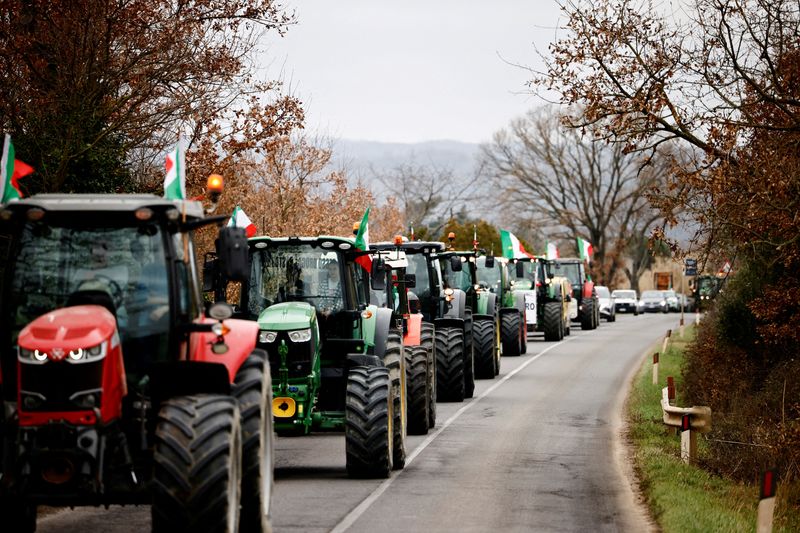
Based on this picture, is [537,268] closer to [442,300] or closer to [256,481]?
[442,300]

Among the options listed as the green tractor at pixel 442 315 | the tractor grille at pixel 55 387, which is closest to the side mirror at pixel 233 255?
the tractor grille at pixel 55 387

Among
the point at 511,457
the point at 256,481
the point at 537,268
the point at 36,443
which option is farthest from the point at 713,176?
the point at 537,268

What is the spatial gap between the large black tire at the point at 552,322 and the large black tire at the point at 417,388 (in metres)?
27.2

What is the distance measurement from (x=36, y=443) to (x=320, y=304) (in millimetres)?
7312

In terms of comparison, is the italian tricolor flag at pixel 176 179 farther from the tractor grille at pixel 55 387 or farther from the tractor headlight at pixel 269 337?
the tractor headlight at pixel 269 337

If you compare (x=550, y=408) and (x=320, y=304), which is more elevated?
(x=320, y=304)

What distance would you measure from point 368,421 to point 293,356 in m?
1.25

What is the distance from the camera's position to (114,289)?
9188 millimetres

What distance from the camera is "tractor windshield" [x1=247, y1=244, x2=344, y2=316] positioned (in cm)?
1559

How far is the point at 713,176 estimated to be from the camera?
18984 mm

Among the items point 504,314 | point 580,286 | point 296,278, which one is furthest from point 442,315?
point 580,286

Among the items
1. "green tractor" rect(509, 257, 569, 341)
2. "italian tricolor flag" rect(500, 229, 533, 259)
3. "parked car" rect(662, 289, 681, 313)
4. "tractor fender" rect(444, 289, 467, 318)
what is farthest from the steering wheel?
"parked car" rect(662, 289, 681, 313)

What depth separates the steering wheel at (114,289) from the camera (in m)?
9.15

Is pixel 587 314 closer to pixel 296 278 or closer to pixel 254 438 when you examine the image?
pixel 296 278
